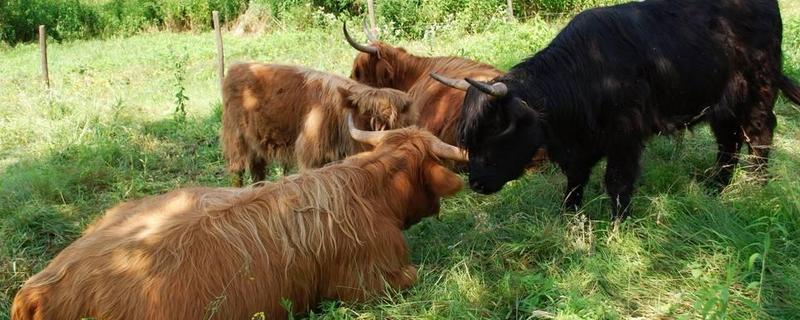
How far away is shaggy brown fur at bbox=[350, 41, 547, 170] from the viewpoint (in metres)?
5.99

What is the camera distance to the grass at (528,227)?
330cm

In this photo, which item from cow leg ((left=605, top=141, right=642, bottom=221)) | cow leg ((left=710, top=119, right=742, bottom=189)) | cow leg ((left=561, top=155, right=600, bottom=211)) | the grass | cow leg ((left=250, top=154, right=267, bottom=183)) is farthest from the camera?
cow leg ((left=250, top=154, right=267, bottom=183))

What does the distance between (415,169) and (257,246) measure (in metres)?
1.03

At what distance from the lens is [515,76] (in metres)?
4.30

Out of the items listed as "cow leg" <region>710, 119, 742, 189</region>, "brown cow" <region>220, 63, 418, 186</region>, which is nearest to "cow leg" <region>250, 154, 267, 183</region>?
"brown cow" <region>220, 63, 418, 186</region>

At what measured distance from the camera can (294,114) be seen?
5.47m

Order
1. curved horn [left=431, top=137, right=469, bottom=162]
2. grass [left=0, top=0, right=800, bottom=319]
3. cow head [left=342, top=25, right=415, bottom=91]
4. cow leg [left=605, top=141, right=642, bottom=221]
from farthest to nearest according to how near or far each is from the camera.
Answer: cow head [left=342, top=25, right=415, bottom=91], cow leg [left=605, top=141, right=642, bottom=221], curved horn [left=431, top=137, right=469, bottom=162], grass [left=0, top=0, right=800, bottom=319]

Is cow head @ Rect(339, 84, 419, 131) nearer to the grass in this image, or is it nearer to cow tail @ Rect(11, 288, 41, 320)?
the grass

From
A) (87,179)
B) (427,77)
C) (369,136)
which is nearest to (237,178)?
(87,179)

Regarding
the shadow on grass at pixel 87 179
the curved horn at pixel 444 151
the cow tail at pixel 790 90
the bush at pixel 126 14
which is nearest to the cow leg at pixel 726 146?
the cow tail at pixel 790 90

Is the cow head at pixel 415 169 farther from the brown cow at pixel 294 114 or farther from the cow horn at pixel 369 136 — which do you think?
the brown cow at pixel 294 114

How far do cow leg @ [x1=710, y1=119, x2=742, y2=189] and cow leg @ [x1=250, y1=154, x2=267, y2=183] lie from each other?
3.57 meters

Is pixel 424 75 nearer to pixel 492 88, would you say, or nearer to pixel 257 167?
pixel 257 167

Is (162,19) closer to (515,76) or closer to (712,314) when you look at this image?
(515,76)
